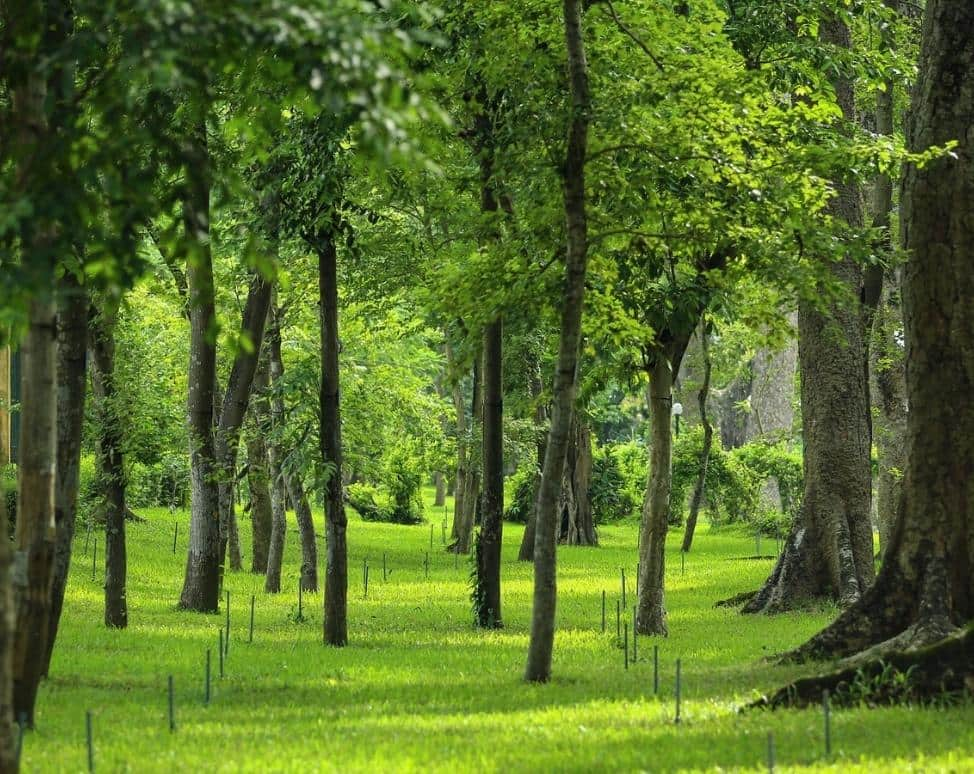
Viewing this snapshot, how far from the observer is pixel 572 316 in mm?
14422

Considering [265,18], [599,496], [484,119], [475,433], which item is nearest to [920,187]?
[484,119]

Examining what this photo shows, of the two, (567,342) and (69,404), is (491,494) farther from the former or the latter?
(69,404)

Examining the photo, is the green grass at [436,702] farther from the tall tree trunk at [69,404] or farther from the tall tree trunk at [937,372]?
the tall tree trunk at [69,404]

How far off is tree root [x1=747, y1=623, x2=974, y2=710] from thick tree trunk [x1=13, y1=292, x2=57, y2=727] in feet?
18.4

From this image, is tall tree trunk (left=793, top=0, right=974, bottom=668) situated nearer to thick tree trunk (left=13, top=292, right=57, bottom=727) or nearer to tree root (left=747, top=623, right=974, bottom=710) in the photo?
tree root (left=747, top=623, right=974, bottom=710)

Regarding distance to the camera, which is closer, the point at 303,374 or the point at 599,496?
the point at 303,374

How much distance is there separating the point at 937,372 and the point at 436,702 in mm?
5298

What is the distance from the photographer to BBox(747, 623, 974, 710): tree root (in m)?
12.1

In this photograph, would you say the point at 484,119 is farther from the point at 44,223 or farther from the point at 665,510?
the point at 44,223

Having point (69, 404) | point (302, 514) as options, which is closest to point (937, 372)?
point (69, 404)

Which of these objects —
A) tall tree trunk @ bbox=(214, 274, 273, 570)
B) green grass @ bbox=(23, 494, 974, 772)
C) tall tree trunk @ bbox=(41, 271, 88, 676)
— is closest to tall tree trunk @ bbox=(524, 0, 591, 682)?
green grass @ bbox=(23, 494, 974, 772)

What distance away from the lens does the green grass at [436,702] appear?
34.2 feet

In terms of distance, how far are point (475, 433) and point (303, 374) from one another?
14.5 m

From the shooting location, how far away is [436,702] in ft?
46.1
